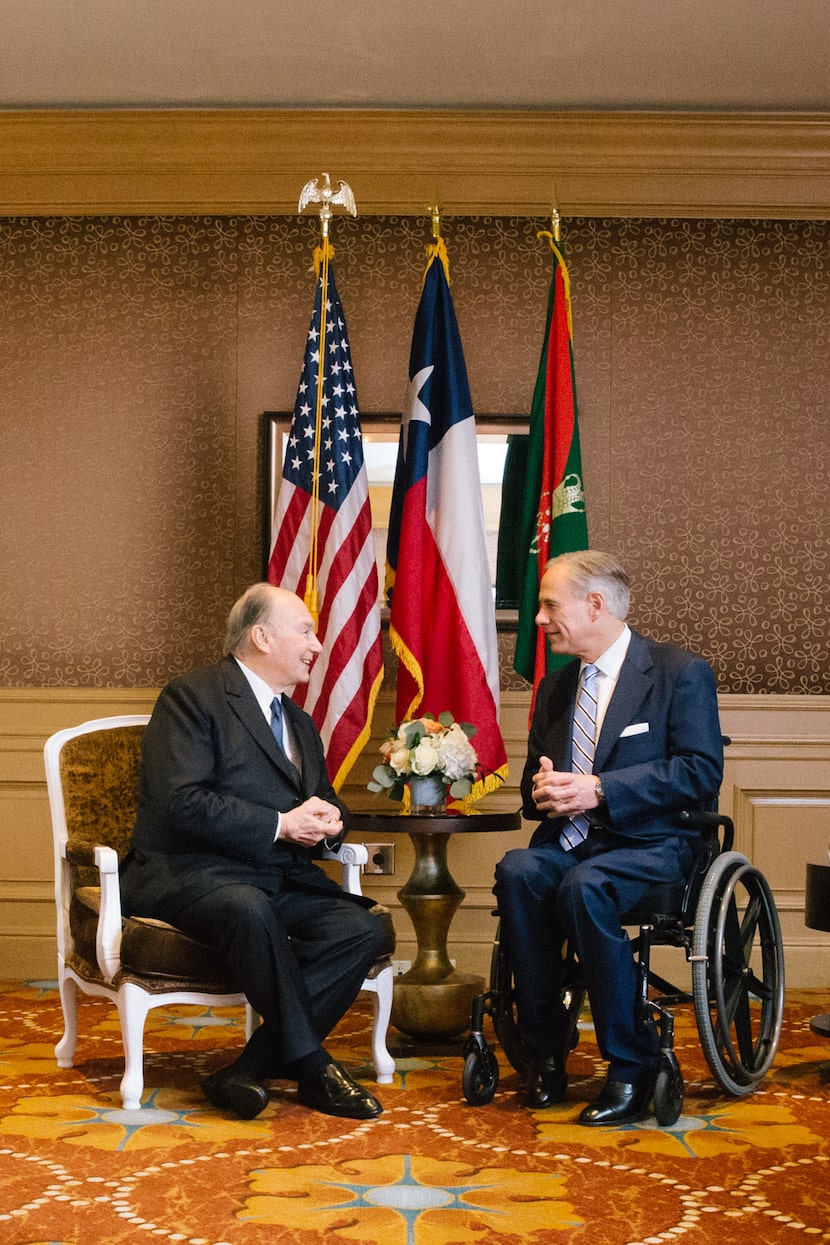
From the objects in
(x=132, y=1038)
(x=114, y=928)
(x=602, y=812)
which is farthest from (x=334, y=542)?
(x=132, y=1038)

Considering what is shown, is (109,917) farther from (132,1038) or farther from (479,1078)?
(479,1078)

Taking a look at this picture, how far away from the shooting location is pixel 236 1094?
121 inches

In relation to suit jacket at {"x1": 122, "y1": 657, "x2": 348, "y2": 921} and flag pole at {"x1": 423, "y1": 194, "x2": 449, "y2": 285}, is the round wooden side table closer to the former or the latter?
suit jacket at {"x1": 122, "y1": 657, "x2": 348, "y2": 921}

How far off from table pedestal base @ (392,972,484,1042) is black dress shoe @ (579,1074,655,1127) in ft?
2.59

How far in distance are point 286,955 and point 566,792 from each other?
0.80 metres

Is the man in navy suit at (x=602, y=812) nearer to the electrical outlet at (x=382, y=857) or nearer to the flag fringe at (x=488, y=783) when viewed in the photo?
the flag fringe at (x=488, y=783)

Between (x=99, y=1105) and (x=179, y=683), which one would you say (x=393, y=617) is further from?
(x=99, y=1105)

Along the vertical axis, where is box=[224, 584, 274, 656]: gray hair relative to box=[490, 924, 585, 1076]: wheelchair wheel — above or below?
above

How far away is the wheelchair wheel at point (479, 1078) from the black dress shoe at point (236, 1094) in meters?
0.50

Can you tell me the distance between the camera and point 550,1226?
240 cm

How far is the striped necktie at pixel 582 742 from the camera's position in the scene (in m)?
3.44

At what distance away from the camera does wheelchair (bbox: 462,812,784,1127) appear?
3.09m

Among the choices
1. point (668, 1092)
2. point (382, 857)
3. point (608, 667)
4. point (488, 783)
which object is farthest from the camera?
point (382, 857)

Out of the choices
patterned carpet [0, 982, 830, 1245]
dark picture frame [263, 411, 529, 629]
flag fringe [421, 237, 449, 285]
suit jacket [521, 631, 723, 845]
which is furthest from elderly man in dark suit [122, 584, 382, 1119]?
flag fringe [421, 237, 449, 285]
